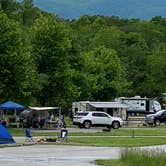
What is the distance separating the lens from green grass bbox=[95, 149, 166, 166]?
2062 centimetres

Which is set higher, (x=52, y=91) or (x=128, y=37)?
(x=128, y=37)

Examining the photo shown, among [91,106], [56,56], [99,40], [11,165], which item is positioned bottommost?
[11,165]

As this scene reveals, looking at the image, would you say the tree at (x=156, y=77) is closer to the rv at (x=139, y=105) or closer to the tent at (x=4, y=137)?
the rv at (x=139, y=105)

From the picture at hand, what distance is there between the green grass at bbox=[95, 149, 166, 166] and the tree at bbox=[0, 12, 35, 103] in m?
29.9

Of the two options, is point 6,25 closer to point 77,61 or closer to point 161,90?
point 77,61

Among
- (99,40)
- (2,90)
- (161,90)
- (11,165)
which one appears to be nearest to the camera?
(11,165)

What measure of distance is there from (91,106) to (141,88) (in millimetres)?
43675

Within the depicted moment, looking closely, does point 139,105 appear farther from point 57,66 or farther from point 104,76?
point 57,66

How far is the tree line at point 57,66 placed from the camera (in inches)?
2122

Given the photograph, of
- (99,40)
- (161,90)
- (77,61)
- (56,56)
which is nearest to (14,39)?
(56,56)

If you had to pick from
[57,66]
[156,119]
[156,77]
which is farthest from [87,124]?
[156,77]

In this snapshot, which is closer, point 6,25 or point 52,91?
point 6,25

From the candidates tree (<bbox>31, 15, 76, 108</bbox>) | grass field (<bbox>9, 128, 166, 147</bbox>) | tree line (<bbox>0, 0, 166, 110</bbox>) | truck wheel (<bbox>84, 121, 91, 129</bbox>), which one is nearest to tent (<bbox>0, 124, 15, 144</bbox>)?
grass field (<bbox>9, 128, 166, 147</bbox>)

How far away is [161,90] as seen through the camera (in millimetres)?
110625
